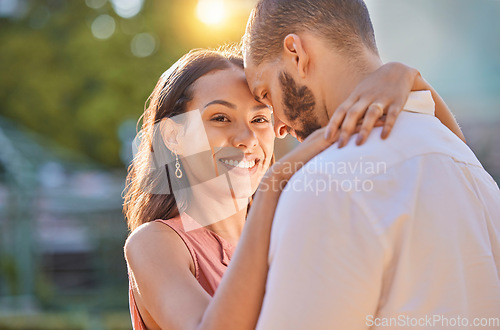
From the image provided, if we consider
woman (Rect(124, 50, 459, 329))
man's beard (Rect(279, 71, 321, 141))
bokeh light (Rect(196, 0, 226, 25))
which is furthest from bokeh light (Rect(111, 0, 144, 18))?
man's beard (Rect(279, 71, 321, 141))

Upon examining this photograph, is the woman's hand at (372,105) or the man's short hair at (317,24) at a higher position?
the man's short hair at (317,24)

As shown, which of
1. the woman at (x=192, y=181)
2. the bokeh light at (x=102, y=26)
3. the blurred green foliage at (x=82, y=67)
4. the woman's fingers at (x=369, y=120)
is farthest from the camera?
the bokeh light at (x=102, y=26)

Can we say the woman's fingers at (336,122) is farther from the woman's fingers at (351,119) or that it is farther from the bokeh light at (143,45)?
the bokeh light at (143,45)

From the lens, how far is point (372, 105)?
168cm

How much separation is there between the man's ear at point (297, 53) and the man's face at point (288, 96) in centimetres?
5

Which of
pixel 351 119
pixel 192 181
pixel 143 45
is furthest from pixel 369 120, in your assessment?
pixel 143 45

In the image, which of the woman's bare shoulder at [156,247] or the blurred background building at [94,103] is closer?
the woman's bare shoulder at [156,247]

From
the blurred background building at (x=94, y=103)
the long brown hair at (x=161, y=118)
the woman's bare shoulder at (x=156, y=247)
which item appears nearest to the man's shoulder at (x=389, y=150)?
the woman's bare shoulder at (x=156, y=247)

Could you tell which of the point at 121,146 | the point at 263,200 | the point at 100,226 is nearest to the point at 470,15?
the point at 100,226

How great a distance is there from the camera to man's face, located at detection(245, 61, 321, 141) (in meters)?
2.04

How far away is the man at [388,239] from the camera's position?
147cm

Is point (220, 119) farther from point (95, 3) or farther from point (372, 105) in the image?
point (95, 3)

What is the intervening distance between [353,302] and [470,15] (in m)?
7.78

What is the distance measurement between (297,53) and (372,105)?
0.40m
